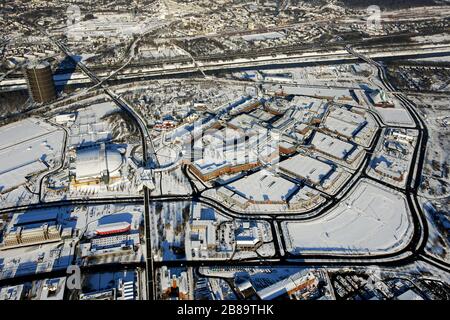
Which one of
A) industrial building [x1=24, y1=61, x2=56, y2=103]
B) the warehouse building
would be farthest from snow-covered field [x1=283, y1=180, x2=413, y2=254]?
industrial building [x1=24, y1=61, x2=56, y2=103]

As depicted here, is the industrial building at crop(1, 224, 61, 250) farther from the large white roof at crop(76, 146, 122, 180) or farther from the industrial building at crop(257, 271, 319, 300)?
the industrial building at crop(257, 271, 319, 300)

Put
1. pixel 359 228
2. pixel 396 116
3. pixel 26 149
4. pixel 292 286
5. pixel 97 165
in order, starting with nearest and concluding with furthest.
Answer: pixel 292 286 → pixel 359 228 → pixel 97 165 → pixel 26 149 → pixel 396 116

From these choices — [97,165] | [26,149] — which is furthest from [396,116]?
[26,149]

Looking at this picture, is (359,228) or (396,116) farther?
(396,116)

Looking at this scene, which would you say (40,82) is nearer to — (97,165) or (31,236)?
(97,165)

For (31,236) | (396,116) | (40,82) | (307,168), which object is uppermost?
(40,82)

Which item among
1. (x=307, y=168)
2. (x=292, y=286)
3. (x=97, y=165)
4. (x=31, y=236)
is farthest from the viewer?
(x=307, y=168)
